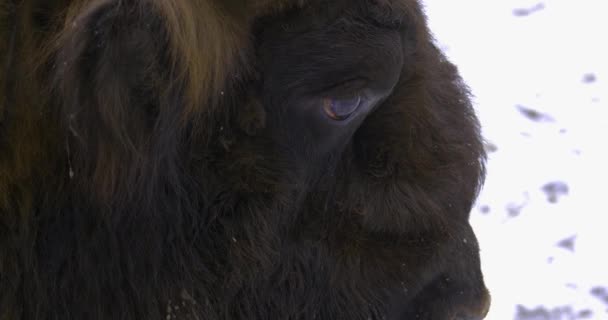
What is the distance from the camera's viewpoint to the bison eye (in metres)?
2.28

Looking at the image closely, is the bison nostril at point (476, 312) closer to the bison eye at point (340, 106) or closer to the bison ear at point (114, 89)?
the bison eye at point (340, 106)

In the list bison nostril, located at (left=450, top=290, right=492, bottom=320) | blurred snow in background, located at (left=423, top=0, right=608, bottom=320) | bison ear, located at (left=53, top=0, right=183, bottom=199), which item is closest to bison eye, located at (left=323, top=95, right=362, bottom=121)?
bison ear, located at (left=53, top=0, right=183, bottom=199)

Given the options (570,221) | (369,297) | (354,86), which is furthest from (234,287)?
(570,221)

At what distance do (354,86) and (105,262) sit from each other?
72 cm

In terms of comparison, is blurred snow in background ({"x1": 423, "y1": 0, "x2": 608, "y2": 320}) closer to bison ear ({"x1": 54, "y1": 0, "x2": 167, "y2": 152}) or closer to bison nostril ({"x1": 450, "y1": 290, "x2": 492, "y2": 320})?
bison nostril ({"x1": 450, "y1": 290, "x2": 492, "y2": 320})

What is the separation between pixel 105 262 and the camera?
226cm

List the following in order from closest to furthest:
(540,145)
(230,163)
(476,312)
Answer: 1. (230,163)
2. (476,312)
3. (540,145)

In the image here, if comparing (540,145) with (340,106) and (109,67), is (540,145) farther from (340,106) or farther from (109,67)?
(109,67)

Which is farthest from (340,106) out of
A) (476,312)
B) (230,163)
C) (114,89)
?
(476,312)

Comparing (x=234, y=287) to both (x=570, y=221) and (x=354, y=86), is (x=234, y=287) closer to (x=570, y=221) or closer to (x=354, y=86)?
(x=354, y=86)

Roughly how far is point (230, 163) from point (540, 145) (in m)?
3.71

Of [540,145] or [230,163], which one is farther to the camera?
Result: [540,145]

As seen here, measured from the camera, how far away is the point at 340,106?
2.29m

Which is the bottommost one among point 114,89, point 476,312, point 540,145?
point 540,145
